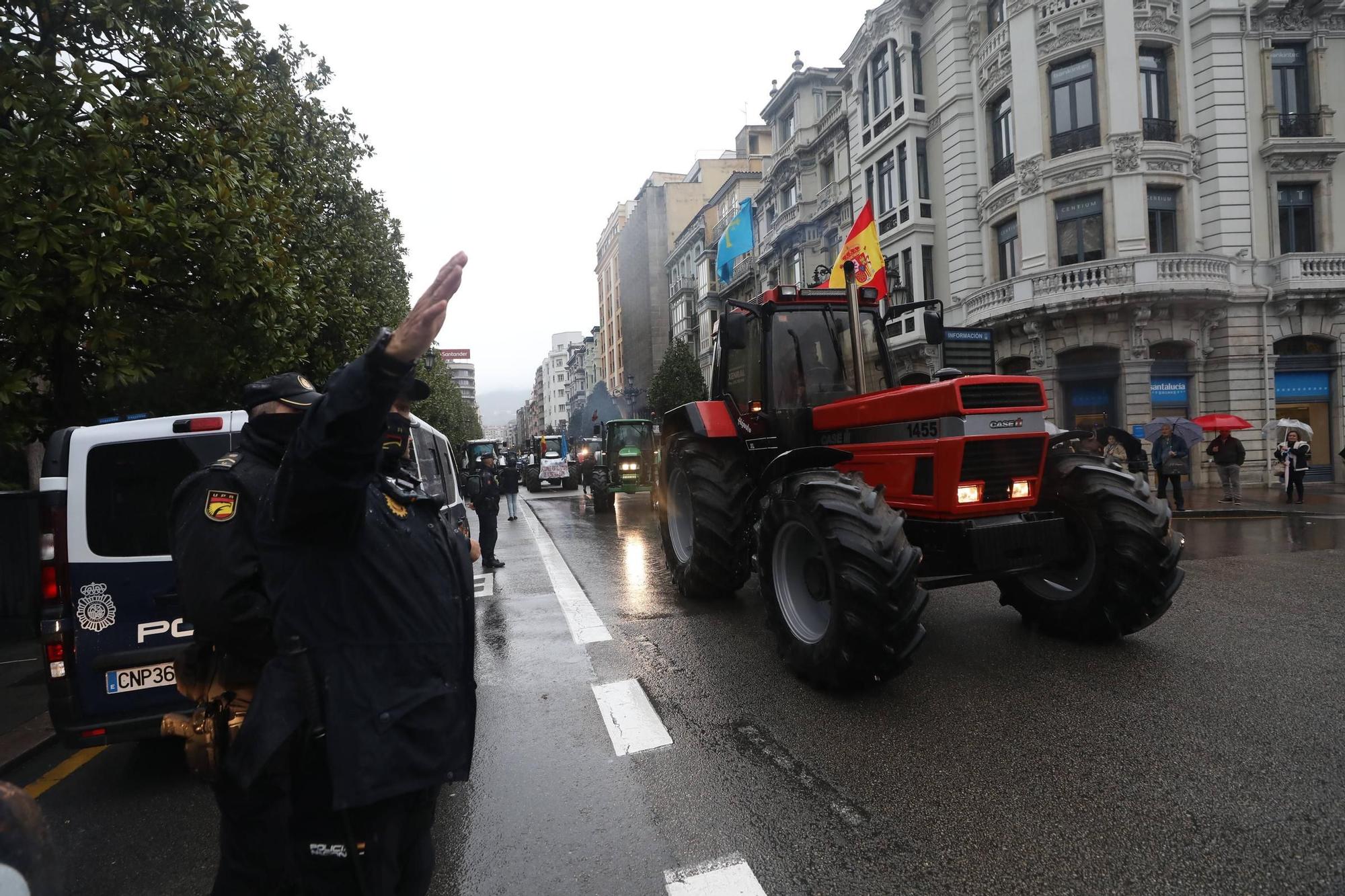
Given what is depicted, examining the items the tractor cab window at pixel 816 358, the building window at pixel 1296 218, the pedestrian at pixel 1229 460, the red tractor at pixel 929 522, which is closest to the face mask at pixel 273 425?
Answer: the red tractor at pixel 929 522

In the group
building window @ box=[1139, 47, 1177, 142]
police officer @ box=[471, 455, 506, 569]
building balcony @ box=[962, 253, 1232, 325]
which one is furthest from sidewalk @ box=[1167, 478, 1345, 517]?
police officer @ box=[471, 455, 506, 569]

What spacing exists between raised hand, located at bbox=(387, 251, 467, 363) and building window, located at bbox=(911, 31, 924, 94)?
2691cm

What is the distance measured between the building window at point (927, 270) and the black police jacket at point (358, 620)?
2497 centimetres

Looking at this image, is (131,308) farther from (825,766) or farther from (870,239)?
(870,239)

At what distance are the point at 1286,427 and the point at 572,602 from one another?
18311 millimetres

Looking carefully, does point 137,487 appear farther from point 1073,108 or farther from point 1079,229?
point 1073,108

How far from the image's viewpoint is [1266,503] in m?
15.6

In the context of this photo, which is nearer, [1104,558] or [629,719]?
[629,719]

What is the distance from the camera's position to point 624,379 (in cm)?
7838

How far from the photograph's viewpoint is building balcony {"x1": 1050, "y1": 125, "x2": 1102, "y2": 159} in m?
20.1

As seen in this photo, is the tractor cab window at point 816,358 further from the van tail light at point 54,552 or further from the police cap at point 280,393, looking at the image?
the van tail light at point 54,552

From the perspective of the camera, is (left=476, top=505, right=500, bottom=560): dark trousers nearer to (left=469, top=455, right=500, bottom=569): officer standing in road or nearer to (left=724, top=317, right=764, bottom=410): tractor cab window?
(left=469, top=455, right=500, bottom=569): officer standing in road

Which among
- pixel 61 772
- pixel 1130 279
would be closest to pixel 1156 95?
pixel 1130 279

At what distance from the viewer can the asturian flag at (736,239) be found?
3394cm
